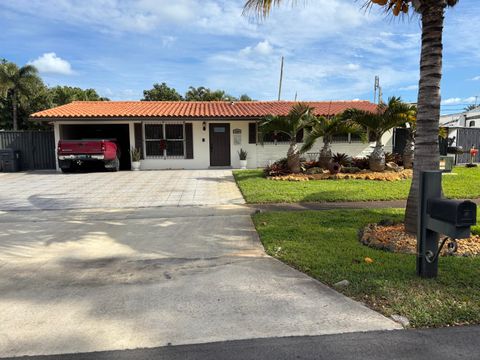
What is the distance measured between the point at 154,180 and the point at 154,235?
24.5 feet

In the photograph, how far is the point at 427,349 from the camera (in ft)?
9.18

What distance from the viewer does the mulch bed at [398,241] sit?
4.99 meters

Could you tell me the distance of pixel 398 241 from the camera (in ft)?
17.6

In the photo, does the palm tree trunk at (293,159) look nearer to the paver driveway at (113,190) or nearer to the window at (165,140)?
the paver driveway at (113,190)

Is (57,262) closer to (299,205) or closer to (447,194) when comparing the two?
(299,205)

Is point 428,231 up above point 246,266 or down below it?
above

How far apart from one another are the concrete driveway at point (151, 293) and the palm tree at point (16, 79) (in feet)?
91.2

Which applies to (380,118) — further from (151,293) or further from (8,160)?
(8,160)

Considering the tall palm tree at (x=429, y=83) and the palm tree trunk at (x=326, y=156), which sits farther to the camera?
the palm tree trunk at (x=326, y=156)

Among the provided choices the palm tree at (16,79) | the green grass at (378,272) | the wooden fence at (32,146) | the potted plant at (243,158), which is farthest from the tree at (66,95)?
the green grass at (378,272)

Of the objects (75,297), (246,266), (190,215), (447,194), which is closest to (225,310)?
(246,266)

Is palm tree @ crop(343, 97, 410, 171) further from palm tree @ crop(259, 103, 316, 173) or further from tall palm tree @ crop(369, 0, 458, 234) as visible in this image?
tall palm tree @ crop(369, 0, 458, 234)

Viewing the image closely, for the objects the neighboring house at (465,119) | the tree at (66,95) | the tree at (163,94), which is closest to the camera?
the neighboring house at (465,119)

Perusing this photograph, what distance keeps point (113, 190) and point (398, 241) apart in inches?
340
